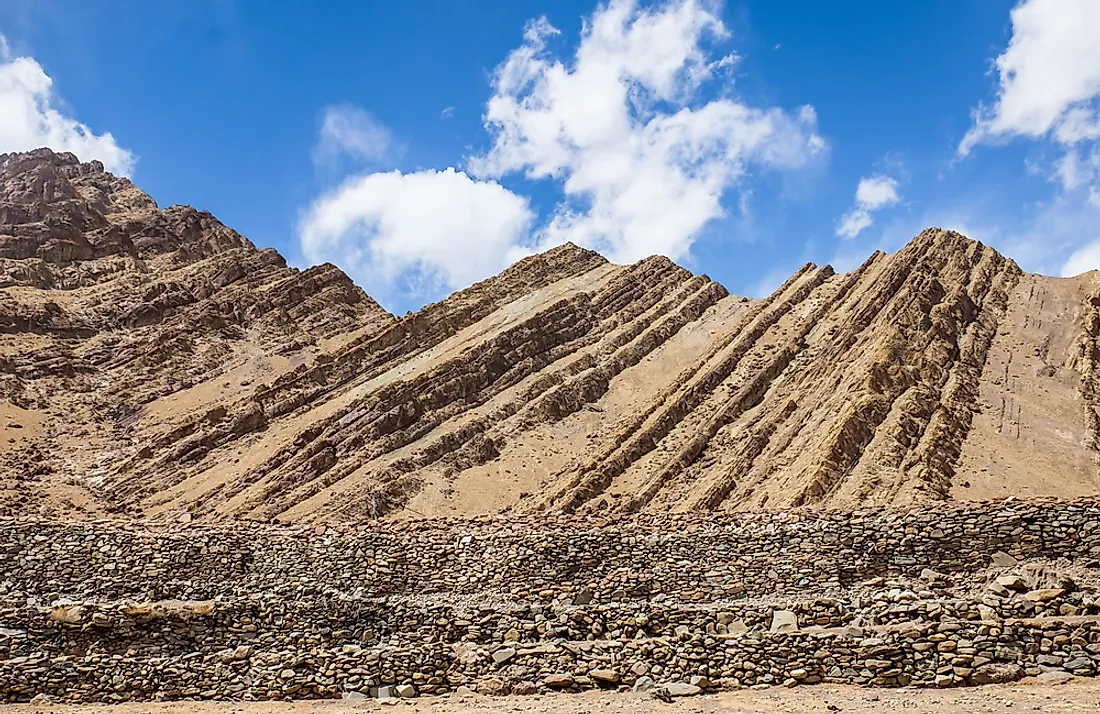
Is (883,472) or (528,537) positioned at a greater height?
(883,472)

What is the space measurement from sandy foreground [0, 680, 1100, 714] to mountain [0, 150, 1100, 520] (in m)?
16.7

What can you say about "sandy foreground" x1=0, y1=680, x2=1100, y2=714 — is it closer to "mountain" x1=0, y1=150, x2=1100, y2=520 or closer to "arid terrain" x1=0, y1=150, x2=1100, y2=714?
"arid terrain" x1=0, y1=150, x2=1100, y2=714

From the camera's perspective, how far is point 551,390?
55000 millimetres

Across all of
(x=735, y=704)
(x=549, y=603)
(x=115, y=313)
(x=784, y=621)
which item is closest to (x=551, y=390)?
(x=549, y=603)

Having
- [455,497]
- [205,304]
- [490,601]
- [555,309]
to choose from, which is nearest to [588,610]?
[490,601]

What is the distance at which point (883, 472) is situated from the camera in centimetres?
3681

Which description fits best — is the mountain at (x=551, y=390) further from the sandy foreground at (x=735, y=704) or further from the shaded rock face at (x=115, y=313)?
the sandy foreground at (x=735, y=704)

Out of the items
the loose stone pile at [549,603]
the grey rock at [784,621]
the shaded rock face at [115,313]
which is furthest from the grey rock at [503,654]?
the shaded rock face at [115,313]

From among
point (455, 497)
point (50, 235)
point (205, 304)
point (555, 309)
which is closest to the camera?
point (455, 497)

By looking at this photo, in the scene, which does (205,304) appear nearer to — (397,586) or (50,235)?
(50,235)

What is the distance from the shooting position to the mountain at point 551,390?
40625 mm

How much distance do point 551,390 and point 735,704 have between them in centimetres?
4274

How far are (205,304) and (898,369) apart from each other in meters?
54.0

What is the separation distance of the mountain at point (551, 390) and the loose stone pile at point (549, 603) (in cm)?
1295
